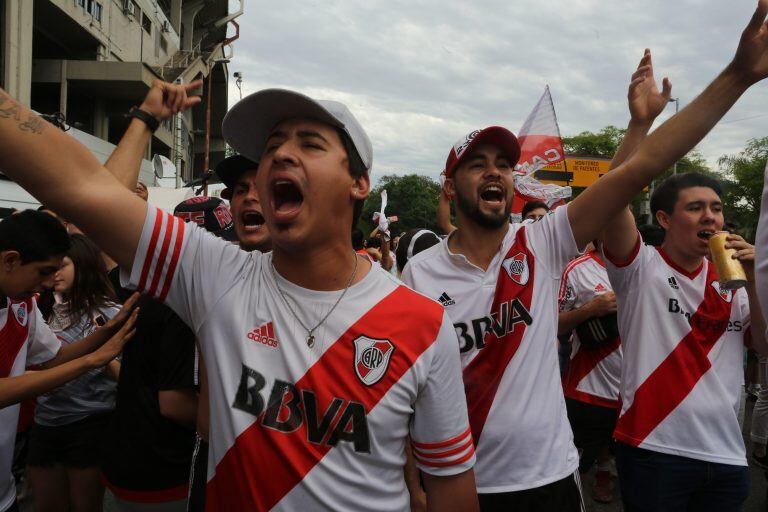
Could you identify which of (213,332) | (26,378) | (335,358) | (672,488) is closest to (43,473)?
(26,378)

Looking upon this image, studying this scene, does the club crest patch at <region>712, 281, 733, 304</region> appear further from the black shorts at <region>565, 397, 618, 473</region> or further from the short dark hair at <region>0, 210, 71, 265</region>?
the short dark hair at <region>0, 210, 71, 265</region>

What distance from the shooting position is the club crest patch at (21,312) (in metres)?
2.83

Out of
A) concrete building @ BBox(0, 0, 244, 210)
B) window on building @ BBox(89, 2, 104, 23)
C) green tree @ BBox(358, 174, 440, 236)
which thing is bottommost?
green tree @ BBox(358, 174, 440, 236)

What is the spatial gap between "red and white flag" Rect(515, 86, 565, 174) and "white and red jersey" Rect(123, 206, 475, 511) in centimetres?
491

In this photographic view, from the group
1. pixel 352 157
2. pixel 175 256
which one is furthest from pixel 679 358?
pixel 175 256

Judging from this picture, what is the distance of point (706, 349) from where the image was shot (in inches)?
113

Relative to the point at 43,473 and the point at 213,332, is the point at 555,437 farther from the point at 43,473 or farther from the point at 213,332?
the point at 43,473

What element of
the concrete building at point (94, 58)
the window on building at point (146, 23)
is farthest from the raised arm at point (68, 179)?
the window on building at point (146, 23)

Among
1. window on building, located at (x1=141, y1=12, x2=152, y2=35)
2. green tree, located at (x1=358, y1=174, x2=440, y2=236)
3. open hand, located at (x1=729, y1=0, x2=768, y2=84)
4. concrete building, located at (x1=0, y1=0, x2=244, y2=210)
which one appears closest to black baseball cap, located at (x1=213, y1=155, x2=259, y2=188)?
open hand, located at (x1=729, y1=0, x2=768, y2=84)

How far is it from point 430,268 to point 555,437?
981 millimetres

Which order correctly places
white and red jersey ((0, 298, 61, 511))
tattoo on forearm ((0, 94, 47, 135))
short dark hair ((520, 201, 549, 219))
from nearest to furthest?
1. tattoo on forearm ((0, 94, 47, 135))
2. white and red jersey ((0, 298, 61, 511))
3. short dark hair ((520, 201, 549, 219))

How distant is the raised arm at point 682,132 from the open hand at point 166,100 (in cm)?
165

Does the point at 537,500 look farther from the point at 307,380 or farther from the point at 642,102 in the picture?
the point at 642,102

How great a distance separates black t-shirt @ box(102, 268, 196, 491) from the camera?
8.38ft
